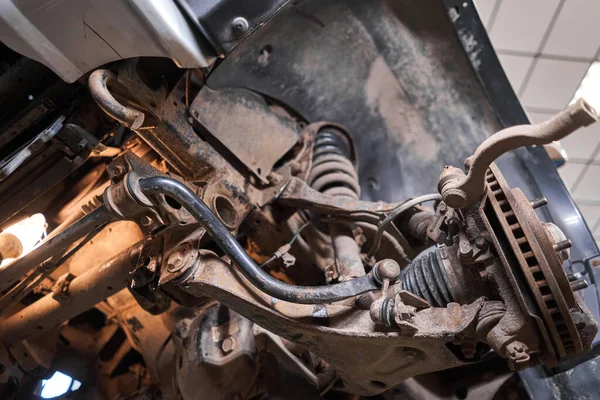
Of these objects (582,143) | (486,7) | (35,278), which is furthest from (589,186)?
(35,278)

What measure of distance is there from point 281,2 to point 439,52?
0.54 m

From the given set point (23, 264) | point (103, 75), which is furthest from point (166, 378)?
point (103, 75)

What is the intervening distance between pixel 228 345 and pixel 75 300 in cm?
33

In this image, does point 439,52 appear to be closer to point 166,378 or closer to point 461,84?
point 461,84

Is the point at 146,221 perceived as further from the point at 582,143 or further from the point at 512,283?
the point at 582,143

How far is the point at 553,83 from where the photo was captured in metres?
2.58

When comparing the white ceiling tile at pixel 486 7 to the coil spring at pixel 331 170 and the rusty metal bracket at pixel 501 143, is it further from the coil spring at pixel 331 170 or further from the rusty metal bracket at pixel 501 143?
the rusty metal bracket at pixel 501 143

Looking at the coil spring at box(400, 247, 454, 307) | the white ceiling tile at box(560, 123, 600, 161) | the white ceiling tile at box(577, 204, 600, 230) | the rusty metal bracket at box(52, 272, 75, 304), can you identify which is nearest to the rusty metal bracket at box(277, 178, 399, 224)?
the coil spring at box(400, 247, 454, 307)

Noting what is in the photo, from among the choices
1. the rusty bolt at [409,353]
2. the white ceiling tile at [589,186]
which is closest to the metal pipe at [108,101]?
the rusty bolt at [409,353]

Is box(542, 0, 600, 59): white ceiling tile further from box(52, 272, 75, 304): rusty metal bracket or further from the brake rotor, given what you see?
box(52, 272, 75, 304): rusty metal bracket

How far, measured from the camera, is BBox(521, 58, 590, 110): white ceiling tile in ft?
8.20

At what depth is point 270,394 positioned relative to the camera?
106cm

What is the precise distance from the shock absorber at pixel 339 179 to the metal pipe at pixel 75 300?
0.38m

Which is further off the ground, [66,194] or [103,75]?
[103,75]
